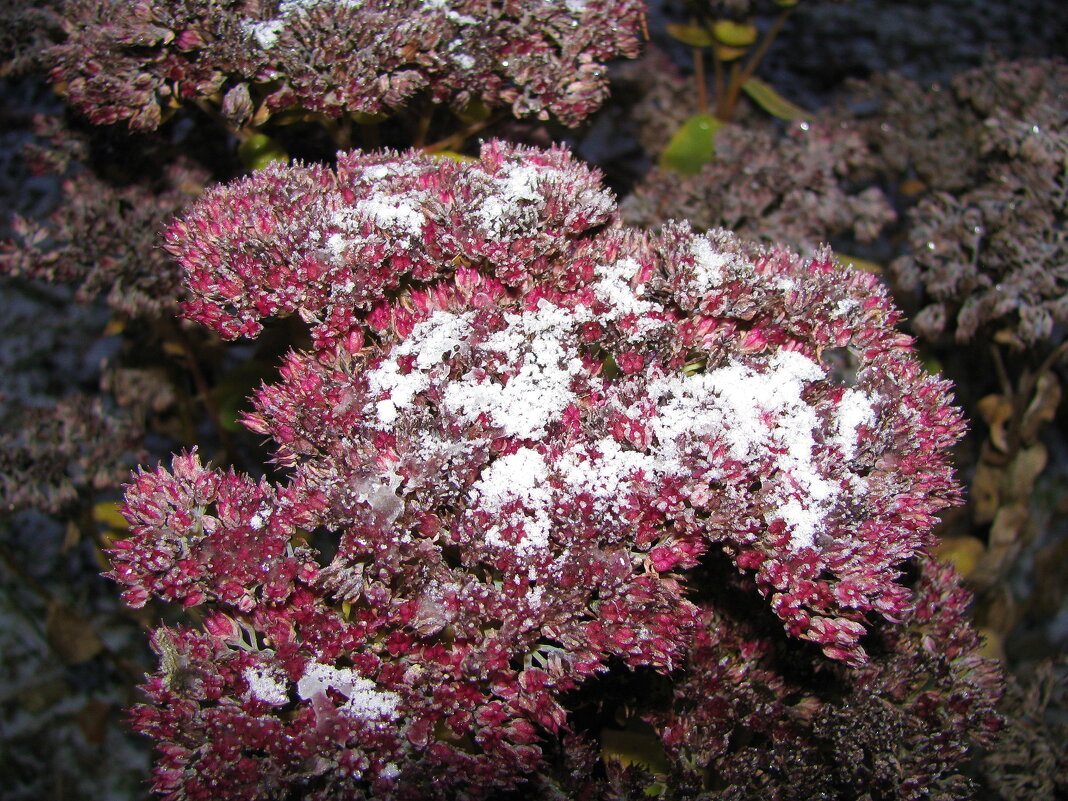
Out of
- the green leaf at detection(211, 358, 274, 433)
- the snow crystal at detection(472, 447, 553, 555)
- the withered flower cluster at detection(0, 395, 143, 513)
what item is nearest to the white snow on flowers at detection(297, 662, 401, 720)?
the snow crystal at detection(472, 447, 553, 555)

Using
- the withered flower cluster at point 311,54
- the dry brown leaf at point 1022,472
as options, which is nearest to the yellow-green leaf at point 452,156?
the withered flower cluster at point 311,54

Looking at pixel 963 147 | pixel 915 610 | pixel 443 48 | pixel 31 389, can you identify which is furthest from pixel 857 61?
pixel 31 389

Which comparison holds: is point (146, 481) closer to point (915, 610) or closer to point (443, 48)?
point (443, 48)

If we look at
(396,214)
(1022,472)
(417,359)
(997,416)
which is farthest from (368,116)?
(1022,472)

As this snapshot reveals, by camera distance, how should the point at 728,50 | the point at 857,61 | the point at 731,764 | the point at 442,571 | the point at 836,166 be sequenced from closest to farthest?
the point at 442,571 → the point at 731,764 → the point at 836,166 → the point at 728,50 → the point at 857,61

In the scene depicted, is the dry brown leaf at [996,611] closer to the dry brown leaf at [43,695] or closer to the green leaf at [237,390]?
the green leaf at [237,390]

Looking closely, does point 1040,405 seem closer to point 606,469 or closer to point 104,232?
point 606,469
